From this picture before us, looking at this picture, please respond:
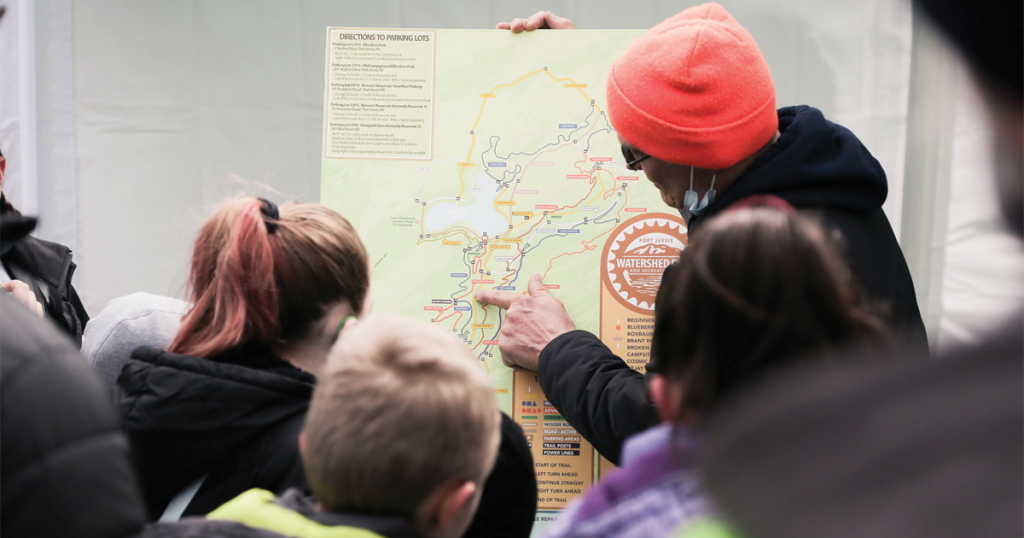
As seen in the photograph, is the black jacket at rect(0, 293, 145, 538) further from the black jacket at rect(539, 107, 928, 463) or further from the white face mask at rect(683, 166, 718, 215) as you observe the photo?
the white face mask at rect(683, 166, 718, 215)

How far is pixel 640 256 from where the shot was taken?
1.55 metres

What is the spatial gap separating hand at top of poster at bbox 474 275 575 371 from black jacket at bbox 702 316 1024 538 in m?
1.10

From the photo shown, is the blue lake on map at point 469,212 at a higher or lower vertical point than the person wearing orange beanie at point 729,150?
lower

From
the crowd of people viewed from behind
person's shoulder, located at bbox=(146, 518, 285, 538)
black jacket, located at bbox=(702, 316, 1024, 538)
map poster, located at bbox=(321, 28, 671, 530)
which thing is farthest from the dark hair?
map poster, located at bbox=(321, 28, 671, 530)

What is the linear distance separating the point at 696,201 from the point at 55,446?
1.10 m

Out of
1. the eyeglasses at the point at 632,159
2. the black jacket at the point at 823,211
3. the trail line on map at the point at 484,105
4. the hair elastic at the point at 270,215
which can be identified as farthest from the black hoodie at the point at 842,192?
the hair elastic at the point at 270,215

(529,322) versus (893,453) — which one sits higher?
(893,453)

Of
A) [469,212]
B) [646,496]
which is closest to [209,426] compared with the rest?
[646,496]

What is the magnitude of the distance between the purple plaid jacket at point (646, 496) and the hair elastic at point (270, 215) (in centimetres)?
69

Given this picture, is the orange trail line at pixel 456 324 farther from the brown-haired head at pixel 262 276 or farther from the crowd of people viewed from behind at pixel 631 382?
the brown-haired head at pixel 262 276

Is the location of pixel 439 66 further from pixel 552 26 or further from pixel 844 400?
pixel 844 400

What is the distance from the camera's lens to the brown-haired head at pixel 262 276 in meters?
0.97

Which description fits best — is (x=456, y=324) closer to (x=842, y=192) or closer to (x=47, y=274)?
(x=842, y=192)

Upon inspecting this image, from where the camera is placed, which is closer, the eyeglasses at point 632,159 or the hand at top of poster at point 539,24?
the eyeglasses at point 632,159
